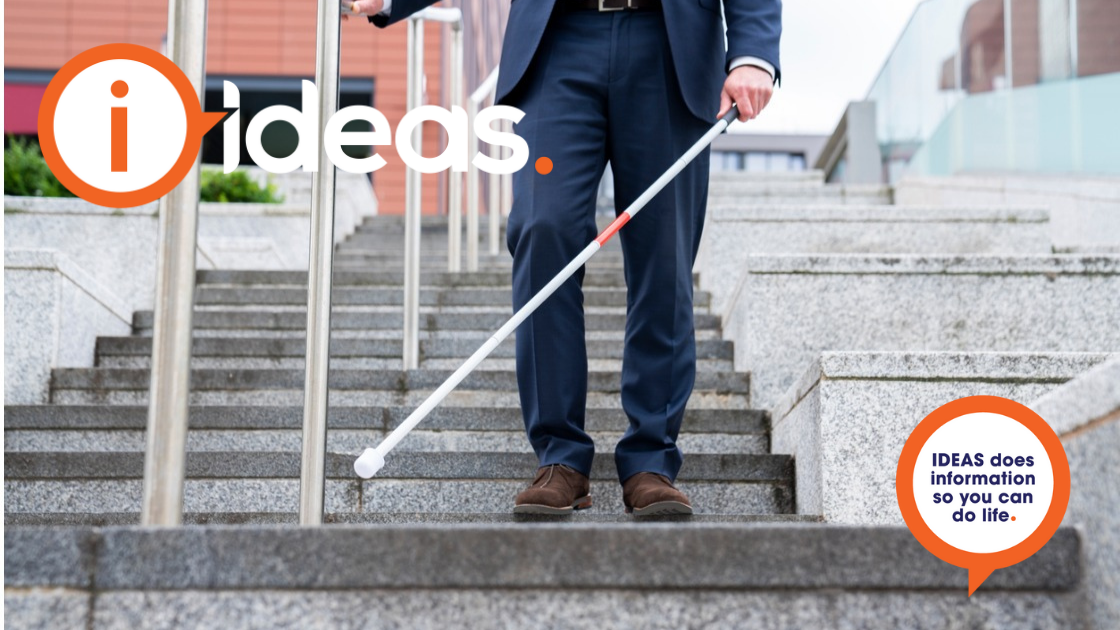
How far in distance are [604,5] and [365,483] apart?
1.18 meters

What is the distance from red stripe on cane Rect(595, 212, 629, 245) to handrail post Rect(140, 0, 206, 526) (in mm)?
933

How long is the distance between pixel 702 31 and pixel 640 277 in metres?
0.52

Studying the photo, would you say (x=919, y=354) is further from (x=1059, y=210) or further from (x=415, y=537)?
(x=1059, y=210)

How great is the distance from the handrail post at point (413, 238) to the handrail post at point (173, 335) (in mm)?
2289

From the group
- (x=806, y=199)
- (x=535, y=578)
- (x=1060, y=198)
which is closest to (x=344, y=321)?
(x=535, y=578)

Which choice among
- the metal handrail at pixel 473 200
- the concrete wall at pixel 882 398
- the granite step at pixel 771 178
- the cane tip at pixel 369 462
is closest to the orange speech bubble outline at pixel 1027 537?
the concrete wall at pixel 882 398

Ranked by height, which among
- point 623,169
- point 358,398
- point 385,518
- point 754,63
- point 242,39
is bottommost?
point 385,518

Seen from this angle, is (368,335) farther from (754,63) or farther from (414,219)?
(754,63)

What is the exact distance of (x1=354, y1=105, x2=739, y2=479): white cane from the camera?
2102 mm

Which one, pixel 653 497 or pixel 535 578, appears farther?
pixel 653 497

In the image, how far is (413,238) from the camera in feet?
13.7

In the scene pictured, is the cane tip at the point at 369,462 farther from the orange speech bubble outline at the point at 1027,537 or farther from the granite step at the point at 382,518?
the orange speech bubble outline at the point at 1027,537

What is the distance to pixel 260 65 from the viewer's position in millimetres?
14133

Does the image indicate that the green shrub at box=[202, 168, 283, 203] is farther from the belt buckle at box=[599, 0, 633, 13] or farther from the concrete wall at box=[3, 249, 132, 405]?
the belt buckle at box=[599, 0, 633, 13]
